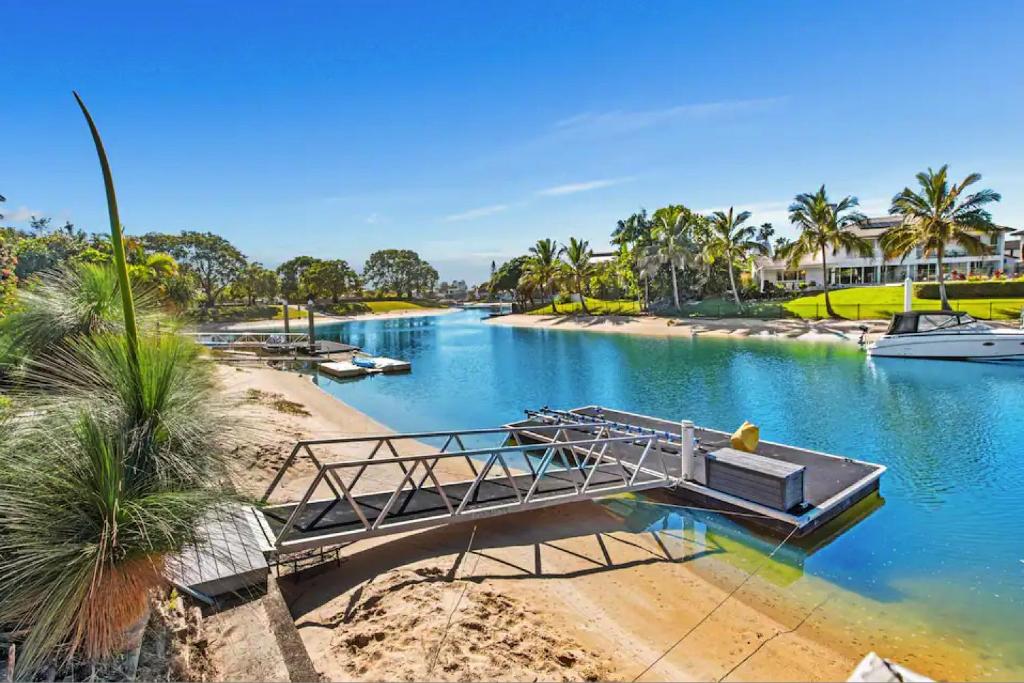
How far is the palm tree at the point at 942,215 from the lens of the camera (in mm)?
32062

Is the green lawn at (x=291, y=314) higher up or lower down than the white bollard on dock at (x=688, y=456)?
higher up

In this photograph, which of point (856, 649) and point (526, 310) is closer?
point (856, 649)

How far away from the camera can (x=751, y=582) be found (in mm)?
7410

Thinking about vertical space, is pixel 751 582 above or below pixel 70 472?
below

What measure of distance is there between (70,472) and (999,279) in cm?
5749

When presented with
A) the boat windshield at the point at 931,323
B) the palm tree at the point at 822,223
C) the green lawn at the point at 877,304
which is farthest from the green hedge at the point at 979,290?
the boat windshield at the point at 931,323

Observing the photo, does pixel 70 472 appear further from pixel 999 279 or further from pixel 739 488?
pixel 999 279

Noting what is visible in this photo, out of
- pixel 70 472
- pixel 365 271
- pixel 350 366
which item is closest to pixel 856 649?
pixel 70 472

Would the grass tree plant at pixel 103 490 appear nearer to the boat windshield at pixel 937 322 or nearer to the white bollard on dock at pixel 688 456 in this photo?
the white bollard on dock at pixel 688 456

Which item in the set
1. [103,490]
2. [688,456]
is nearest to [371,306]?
[688,456]

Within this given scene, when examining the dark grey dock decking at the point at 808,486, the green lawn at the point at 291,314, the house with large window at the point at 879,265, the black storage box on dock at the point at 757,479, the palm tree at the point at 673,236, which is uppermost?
the palm tree at the point at 673,236

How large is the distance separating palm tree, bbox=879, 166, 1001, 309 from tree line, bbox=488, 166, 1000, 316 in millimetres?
48

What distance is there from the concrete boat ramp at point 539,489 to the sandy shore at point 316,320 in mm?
49513

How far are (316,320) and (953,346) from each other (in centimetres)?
7278
